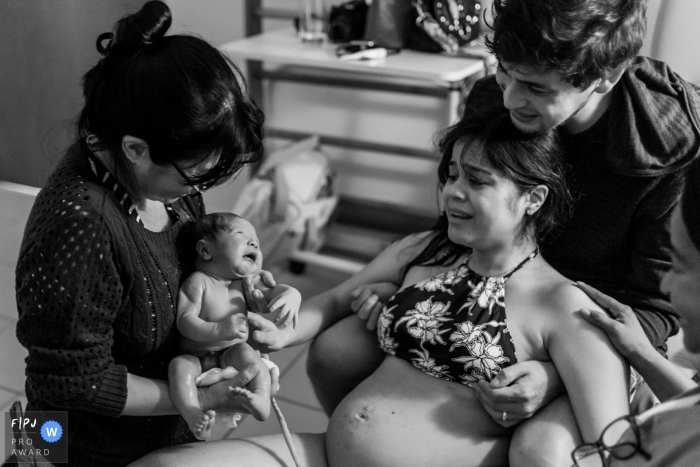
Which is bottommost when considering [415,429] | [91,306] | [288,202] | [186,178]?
[288,202]

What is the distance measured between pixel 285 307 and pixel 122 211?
0.35m

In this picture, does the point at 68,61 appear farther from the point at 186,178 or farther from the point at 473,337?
the point at 473,337

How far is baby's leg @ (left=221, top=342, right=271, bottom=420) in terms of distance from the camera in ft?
3.79

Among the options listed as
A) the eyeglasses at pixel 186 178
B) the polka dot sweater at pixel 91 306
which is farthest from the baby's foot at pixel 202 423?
the eyeglasses at pixel 186 178

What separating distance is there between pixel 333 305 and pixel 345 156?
6.75 ft

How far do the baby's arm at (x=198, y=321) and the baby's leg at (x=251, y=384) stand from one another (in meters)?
0.04

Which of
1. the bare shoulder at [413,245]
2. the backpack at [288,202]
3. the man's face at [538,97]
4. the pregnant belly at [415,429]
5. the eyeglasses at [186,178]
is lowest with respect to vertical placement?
the backpack at [288,202]

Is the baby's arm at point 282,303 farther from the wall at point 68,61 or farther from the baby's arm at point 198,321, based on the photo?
the wall at point 68,61

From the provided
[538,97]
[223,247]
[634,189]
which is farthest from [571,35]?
[223,247]

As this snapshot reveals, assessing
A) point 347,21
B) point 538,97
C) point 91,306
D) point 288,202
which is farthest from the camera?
point 288,202

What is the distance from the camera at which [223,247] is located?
129 cm

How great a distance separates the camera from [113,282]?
110 cm

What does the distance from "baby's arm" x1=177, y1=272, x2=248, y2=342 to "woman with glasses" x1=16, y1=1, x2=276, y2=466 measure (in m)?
0.03

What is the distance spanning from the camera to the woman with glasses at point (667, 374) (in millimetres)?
739
